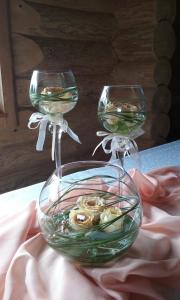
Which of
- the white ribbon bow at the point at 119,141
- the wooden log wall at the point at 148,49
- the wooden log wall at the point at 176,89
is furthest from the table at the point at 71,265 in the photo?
the wooden log wall at the point at 176,89

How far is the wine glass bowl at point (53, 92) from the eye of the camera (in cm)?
69

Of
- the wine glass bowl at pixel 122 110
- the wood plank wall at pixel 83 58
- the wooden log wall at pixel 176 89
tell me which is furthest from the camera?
the wooden log wall at pixel 176 89

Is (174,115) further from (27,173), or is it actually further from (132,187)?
(132,187)

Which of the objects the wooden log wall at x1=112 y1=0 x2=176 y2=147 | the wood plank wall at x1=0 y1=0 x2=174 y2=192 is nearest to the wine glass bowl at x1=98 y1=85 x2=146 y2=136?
the wood plank wall at x1=0 y1=0 x2=174 y2=192

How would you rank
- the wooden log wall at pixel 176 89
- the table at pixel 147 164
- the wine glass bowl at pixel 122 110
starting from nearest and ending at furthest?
the wine glass bowl at pixel 122 110 → the table at pixel 147 164 → the wooden log wall at pixel 176 89

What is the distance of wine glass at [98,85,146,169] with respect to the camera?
680 mm

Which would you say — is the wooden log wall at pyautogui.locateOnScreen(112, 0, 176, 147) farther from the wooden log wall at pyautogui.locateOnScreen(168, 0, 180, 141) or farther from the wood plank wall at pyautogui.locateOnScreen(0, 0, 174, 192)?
the wooden log wall at pyautogui.locateOnScreen(168, 0, 180, 141)

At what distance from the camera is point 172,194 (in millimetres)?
780

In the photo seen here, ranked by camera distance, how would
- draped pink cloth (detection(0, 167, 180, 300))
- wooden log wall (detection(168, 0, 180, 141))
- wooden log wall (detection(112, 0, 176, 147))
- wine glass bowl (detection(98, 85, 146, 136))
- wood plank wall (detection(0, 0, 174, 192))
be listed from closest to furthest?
draped pink cloth (detection(0, 167, 180, 300)), wine glass bowl (detection(98, 85, 146, 136)), wood plank wall (detection(0, 0, 174, 192)), wooden log wall (detection(112, 0, 176, 147)), wooden log wall (detection(168, 0, 180, 141))

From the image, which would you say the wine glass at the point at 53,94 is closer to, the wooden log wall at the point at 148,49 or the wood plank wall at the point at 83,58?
the wood plank wall at the point at 83,58

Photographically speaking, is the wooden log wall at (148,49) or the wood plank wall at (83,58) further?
the wooden log wall at (148,49)

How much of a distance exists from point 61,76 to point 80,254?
42 centimetres

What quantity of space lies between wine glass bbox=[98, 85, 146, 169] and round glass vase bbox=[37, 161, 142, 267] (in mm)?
91

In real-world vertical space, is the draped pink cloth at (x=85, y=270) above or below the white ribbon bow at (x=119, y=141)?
below
